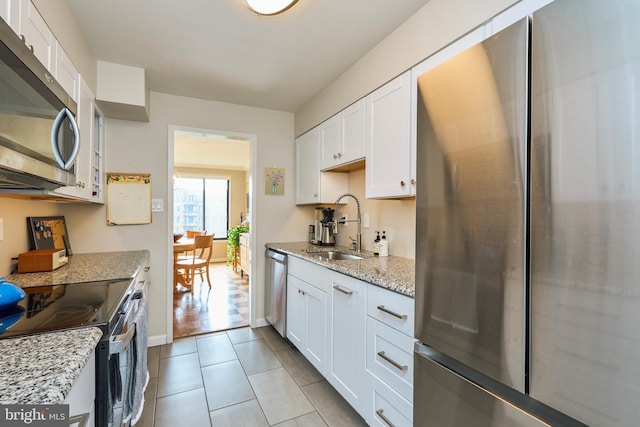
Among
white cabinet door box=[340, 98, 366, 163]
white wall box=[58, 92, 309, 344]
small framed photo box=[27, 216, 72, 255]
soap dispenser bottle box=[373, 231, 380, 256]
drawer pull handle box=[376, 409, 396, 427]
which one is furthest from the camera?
white wall box=[58, 92, 309, 344]

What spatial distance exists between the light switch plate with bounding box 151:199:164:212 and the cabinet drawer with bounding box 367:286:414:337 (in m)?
2.20

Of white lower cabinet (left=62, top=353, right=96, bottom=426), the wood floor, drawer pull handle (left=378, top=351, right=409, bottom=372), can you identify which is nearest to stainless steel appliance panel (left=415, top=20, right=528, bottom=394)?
drawer pull handle (left=378, top=351, right=409, bottom=372)

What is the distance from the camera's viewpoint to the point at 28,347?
2.50 feet

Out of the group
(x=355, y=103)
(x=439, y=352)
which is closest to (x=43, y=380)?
(x=439, y=352)

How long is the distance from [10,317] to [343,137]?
2.15 m

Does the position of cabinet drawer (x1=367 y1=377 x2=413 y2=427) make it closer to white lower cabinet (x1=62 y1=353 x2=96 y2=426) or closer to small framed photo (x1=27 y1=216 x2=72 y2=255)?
white lower cabinet (x1=62 y1=353 x2=96 y2=426)

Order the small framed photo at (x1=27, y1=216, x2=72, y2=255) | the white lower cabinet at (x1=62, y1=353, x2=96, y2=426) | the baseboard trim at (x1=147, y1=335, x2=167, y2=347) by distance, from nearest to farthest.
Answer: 1. the white lower cabinet at (x1=62, y1=353, x2=96, y2=426)
2. the small framed photo at (x1=27, y1=216, x2=72, y2=255)
3. the baseboard trim at (x1=147, y1=335, x2=167, y2=347)

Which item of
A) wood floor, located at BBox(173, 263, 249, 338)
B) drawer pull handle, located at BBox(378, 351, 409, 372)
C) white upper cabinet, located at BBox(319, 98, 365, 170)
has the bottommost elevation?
wood floor, located at BBox(173, 263, 249, 338)

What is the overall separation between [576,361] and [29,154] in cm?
155

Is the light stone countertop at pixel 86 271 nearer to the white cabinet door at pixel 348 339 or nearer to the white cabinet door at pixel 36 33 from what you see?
the white cabinet door at pixel 36 33

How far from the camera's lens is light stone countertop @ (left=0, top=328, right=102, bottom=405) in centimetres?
56

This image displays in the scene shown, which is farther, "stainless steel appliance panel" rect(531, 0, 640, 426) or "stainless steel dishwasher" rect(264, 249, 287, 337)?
"stainless steel dishwasher" rect(264, 249, 287, 337)

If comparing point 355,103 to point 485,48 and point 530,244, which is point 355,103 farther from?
point 530,244

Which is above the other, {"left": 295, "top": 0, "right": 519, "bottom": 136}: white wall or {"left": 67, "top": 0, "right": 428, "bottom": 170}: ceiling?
{"left": 67, "top": 0, "right": 428, "bottom": 170}: ceiling
